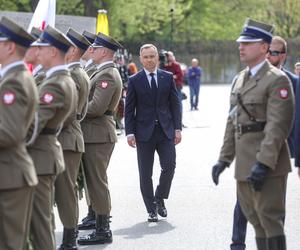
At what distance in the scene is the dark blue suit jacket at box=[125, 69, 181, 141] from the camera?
9.91 metres

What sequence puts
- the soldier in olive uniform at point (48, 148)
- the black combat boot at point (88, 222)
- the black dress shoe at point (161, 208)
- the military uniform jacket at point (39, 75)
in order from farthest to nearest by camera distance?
the black dress shoe at point (161, 208)
the black combat boot at point (88, 222)
the military uniform jacket at point (39, 75)
the soldier in olive uniform at point (48, 148)

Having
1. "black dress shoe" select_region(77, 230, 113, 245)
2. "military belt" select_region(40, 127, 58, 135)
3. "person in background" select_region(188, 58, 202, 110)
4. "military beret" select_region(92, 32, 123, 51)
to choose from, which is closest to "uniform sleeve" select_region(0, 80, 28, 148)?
"military belt" select_region(40, 127, 58, 135)

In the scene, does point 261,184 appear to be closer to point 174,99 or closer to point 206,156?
point 174,99

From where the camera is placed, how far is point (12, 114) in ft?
17.7

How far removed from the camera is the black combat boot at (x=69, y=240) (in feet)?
26.3

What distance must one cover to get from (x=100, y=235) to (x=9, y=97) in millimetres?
3601

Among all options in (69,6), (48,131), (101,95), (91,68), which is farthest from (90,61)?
(69,6)

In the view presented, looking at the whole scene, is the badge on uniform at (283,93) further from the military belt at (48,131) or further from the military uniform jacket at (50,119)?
the military belt at (48,131)

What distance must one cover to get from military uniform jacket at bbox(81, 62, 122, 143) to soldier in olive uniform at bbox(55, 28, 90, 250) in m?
0.59

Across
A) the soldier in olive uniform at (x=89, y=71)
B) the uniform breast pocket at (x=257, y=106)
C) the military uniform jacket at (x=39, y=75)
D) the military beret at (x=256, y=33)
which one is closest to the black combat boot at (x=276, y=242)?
the uniform breast pocket at (x=257, y=106)

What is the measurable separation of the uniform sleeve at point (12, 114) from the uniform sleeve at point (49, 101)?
840 mm

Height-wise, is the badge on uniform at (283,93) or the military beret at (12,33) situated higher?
the military beret at (12,33)

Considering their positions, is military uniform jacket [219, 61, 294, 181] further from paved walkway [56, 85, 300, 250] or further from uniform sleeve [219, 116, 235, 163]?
paved walkway [56, 85, 300, 250]

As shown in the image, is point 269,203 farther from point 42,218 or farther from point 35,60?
point 35,60
